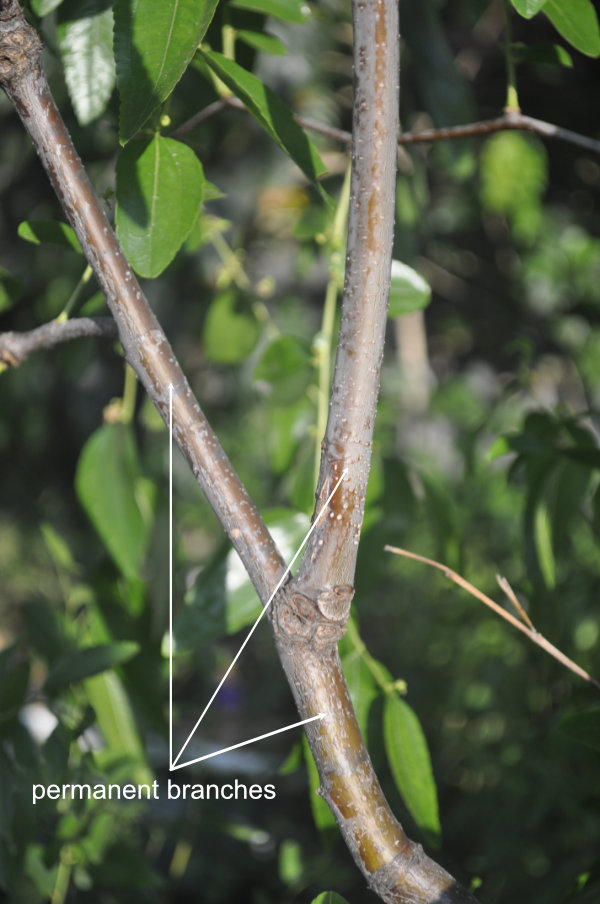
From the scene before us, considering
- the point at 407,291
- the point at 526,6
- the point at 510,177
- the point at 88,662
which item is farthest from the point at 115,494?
the point at 510,177

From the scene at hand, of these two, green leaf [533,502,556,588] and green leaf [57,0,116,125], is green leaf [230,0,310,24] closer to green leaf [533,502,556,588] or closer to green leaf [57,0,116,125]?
green leaf [57,0,116,125]

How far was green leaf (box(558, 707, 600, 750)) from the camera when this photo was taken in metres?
0.33

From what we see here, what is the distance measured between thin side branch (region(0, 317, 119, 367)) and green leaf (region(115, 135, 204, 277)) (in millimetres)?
33

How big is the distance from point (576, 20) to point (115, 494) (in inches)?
14.0

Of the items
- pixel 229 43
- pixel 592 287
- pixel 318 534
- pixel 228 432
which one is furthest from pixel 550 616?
pixel 228 432

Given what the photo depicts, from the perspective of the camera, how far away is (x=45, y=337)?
35 centimetres

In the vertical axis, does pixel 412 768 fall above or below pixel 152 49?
below

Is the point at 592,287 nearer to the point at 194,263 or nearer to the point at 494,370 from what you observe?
the point at 494,370

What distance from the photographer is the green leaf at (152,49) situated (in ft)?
0.87

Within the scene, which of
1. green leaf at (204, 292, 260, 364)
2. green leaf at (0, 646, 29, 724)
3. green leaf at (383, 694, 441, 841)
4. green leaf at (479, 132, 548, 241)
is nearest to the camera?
green leaf at (383, 694, 441, 841)

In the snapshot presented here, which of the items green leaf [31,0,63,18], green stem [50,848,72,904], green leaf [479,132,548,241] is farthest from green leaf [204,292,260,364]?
green leaf [479,132,548,241]

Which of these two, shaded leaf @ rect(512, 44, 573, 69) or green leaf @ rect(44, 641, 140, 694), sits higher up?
shaded leaf @ rect(512, 44, 573, 69)

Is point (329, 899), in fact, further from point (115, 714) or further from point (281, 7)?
point (281, 7)

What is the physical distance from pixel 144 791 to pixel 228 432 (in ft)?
4.78
